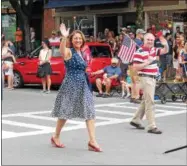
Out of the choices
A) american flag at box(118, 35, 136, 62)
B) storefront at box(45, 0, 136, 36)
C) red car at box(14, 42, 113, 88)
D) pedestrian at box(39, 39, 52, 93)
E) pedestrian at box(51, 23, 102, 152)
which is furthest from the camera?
storefront at box(45, 0, 136, 36)

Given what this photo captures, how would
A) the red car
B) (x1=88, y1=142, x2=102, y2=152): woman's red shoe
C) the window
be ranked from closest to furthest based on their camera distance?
1. (x1=88, y1=142, x2=102, y2=152): woman's red shoe
2. the red car
3. the window

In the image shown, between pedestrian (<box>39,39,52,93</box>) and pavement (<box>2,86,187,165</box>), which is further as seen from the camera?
pedestrian (<box>39,39,52,93</box>)

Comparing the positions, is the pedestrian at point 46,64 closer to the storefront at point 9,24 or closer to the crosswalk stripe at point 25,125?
the crosswalk stripe at point 25,125

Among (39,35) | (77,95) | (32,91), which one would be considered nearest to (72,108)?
(77,95)

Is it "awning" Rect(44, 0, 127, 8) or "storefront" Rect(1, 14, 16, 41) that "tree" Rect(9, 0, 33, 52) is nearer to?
"awning" Rect(44, 0, 127, 8)

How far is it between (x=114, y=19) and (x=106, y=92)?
11039 millimetres

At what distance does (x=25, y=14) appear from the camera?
88.6 feet

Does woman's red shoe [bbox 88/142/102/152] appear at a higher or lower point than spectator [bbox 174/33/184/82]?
lower

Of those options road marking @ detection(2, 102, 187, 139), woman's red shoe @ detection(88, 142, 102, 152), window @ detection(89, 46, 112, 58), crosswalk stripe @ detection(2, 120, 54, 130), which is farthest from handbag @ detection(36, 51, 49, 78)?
woman's red shoe @ detection(88, 142, 102, 152)

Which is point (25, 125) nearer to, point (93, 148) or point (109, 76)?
point (93, 148)

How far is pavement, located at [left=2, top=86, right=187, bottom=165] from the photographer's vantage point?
7.50m

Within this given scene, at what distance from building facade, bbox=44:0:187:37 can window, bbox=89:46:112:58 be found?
19.4ft

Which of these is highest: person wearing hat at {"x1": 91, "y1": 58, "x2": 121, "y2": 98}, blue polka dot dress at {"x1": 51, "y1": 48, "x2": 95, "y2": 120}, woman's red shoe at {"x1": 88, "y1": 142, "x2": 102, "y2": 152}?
blue polka dot dress at {"x1": 51, "y1": 48, "x2": 95, "y2": 120}

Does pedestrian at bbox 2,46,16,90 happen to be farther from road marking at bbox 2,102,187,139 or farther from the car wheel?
road marking at bbox 2,102,187,139
